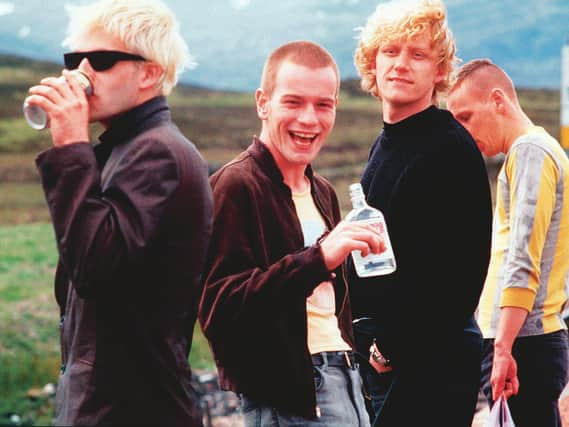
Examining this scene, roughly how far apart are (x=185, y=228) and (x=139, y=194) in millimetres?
144

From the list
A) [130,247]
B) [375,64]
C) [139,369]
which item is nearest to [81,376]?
[139,369]

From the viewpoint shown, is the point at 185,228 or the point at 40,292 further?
the point at 40,292

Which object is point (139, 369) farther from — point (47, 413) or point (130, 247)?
point (47, 413)

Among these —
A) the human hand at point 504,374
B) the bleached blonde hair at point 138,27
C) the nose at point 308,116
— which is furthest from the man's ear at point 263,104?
the human hand at point 504,374

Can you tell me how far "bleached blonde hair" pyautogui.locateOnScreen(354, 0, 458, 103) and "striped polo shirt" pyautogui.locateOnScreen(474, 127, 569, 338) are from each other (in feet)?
1.24

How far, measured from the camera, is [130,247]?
75.3 inches

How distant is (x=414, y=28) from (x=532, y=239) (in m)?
0.76

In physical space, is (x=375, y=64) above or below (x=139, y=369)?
above

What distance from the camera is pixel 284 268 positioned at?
2.20 m

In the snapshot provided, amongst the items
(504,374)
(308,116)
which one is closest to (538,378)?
(504,374)

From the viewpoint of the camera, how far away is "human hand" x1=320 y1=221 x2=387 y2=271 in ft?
6.98

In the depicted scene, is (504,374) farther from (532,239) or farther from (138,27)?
(138,27)

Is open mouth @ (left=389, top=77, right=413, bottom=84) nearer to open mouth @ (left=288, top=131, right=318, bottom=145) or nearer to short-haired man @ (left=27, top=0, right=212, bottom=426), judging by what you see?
open mouth @ (left=288, top=131, right=318, bottom=145)

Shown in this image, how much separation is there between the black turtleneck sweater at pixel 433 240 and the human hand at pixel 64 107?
1.04 metres
